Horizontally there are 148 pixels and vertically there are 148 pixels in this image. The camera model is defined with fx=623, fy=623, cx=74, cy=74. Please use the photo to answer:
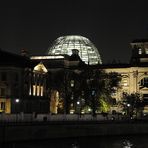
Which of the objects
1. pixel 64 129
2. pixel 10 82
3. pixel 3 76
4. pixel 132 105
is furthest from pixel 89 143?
pixel 132 105

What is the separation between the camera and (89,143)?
98.1 m

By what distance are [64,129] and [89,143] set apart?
586 centimetres

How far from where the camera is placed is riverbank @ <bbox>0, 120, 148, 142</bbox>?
295 ft

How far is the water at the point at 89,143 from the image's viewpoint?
9025 centimetres

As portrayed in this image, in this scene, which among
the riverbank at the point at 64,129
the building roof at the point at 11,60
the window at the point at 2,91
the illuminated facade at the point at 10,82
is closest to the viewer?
the riverbank at the point at 64,129

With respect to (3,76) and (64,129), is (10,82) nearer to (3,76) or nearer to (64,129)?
(3,76)

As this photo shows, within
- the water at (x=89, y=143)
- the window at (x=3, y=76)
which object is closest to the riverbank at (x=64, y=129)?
the water at (x=89, y=143)

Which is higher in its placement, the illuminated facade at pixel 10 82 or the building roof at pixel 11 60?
the building roof at pixel 11 60

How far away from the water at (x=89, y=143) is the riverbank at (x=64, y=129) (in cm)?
100

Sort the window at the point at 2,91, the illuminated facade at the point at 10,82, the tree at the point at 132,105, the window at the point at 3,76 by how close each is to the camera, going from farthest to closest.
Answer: the tree at the point at 132,105 → the window at the point at 3,76 → the window at the point at 2,91 → the illuminated facade at the point at 10,82

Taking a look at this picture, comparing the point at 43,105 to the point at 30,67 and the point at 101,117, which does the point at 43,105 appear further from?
the point at 101,117

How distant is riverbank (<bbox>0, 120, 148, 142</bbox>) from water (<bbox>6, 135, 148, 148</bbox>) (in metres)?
1.00

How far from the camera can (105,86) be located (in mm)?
172375

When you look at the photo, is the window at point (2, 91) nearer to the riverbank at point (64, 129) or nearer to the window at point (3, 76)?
the window at point (3, 76)
